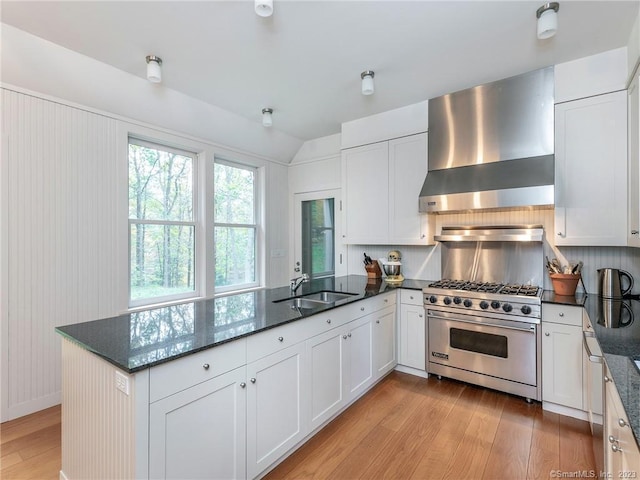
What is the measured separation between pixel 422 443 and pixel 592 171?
2.42 metres

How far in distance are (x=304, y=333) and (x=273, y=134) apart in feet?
9.66

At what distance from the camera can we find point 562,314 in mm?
2400

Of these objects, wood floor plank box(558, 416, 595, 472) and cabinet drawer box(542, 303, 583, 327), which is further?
cabinet drawer box(542, 303, 583, 327)

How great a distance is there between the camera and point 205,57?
2.41 m

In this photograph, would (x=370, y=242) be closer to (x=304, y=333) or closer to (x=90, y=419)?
(x=304, y=333)

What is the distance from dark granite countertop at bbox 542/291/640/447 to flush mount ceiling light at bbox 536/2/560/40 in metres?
1.74

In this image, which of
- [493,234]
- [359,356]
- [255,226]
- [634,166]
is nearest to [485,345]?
[493,234]

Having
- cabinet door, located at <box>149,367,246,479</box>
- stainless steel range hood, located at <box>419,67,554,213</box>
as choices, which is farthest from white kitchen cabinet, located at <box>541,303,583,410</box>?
cabinet door, located at <box>149,367,246,479</box>

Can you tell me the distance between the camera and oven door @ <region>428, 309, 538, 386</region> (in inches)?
100

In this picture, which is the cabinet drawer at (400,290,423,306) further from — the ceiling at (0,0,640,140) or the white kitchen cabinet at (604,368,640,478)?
the ceiling at (0,0,640,140)

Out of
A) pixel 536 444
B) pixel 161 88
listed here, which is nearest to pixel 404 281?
pixel 536 444

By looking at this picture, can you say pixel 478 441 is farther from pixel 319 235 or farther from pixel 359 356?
pixel 319 235

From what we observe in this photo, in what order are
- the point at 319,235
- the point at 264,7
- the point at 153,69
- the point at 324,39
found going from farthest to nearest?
the point at 319,235
the point at 153,69
the point at 324,39
the point at 264,7

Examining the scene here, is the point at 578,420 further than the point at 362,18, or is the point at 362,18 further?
the point at 578,420
